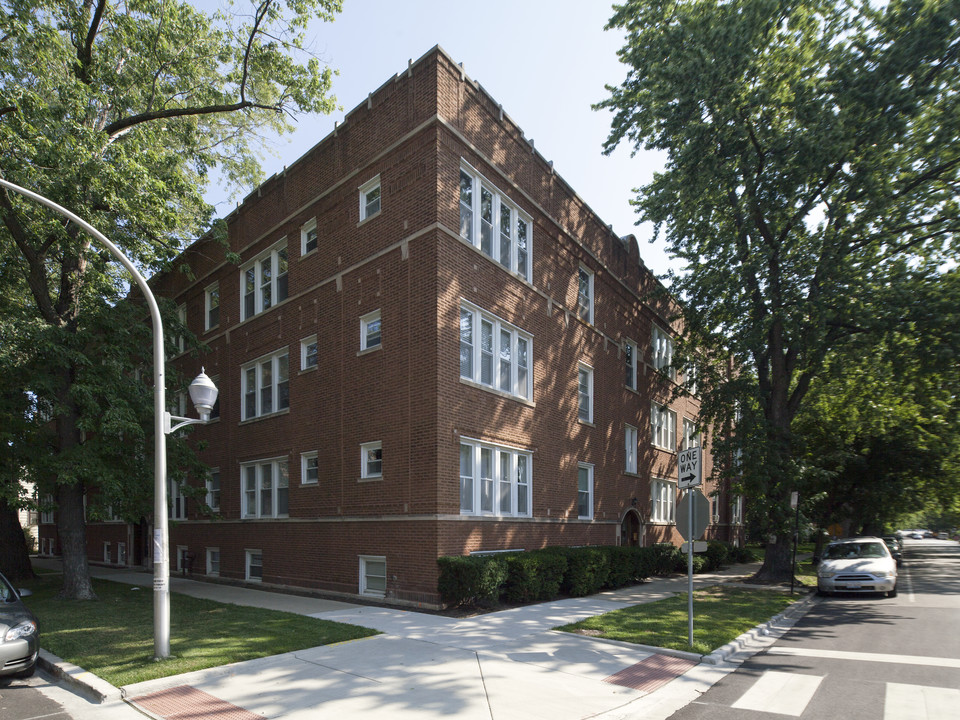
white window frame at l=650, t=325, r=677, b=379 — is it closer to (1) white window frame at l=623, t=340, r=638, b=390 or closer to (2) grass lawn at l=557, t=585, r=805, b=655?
(1) white window frame at l=623, t=340, r=638, b=390

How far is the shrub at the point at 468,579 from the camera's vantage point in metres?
12.5

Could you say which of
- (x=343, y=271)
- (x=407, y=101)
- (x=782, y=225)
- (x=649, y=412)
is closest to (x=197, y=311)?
(x=343, y=271)

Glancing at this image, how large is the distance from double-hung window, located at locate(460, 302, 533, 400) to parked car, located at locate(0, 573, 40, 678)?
889 cm

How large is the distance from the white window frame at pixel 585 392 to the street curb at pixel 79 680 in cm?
1456

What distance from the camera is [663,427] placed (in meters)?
28.5

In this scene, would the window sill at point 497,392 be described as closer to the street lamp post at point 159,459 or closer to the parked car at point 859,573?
the street lamp post at point 159,459

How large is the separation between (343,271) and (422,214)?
317cm

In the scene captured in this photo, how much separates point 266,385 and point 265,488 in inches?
121

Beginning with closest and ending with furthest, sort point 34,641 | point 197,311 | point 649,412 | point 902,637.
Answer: point 34,641
point 902,637
point 197,311
point 649,412

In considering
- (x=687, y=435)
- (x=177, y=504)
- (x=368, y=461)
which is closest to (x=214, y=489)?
(x=177, y=504)

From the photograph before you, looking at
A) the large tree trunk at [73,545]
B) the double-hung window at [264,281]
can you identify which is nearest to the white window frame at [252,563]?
the large tree trunk at [73,545]

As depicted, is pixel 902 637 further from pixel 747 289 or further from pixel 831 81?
pixel 831 81

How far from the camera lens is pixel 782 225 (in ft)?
69.9

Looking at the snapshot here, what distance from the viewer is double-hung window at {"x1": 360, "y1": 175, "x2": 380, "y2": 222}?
1606 centimetres
